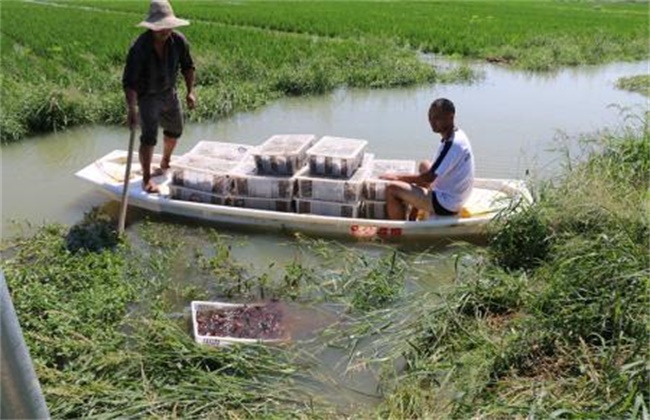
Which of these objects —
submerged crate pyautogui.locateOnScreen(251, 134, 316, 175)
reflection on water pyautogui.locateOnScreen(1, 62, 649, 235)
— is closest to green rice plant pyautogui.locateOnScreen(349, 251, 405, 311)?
submerged crate pyautogui.locateOnScreen(251, 134, 316, 175)

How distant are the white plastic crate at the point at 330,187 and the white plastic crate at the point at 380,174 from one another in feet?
0.22

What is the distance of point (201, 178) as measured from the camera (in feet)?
19.8

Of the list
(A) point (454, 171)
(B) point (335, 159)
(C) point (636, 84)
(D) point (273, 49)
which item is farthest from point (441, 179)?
(D) point (273, 49)

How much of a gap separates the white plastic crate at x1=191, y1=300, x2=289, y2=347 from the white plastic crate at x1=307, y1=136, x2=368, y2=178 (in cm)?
171

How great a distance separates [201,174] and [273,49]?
8.13m

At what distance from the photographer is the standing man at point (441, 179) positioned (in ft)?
16.9

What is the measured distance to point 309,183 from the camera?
583 centimetres

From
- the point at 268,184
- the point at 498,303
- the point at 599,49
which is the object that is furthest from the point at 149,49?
the point at 599,49

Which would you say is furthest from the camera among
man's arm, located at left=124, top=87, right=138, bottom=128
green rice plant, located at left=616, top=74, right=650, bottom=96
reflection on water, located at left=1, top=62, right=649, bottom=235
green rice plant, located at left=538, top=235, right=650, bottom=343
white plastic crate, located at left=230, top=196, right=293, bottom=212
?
green rice plant, located at left=616, top=74, right=650, bottom=96

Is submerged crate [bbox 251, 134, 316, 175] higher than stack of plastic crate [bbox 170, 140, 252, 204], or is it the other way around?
submerged crate [bbox 251, 134, 316, 175]

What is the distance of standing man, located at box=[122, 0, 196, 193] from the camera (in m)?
5.86

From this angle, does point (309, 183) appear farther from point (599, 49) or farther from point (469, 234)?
point (599, 49)

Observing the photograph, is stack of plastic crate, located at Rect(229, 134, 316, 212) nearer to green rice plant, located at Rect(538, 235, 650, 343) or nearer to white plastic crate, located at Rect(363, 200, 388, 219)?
white plastic crate, located at Rect(363, 200, 388, 219)

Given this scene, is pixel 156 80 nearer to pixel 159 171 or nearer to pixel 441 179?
pixel 159 171
